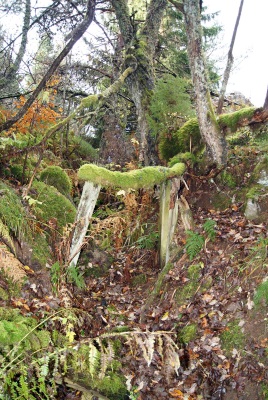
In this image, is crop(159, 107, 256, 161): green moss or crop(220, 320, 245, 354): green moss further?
crop(159, 107, 256, 161): green moss

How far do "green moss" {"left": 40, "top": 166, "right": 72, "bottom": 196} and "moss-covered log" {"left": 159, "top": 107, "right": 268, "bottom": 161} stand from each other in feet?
7.58

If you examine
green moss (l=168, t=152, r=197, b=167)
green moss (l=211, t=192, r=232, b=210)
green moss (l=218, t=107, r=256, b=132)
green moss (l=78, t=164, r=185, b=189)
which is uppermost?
green moss (l=218, t=107, r=256, b=132)

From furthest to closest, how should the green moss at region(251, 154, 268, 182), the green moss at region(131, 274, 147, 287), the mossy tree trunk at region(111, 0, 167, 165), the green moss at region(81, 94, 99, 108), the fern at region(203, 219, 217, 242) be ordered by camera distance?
the mossy tree trunk at region(111, 0, 167, 165) < the green moss at region(81, 94, 99, 108) < the green moss at region(251, 154, 268, 182) < the green moss at region(131, 274, 147, 287) < the fern at region(203, 219, 217, 242)

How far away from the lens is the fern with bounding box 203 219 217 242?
512cm

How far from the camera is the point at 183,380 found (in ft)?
11.9

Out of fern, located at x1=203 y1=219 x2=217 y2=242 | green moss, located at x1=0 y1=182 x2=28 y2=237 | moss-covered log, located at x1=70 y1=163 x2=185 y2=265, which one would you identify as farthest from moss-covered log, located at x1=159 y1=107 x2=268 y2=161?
green moss, located at x1=0 y1=182 x2=28 y2=237

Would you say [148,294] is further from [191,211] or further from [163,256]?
[191,211]

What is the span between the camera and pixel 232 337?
3891 mm

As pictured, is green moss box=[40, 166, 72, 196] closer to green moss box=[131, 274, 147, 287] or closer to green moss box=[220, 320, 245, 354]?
green moss box=[131, 274, 147, 287]

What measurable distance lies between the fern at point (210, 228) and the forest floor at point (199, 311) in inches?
3.4

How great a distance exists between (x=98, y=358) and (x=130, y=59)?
7030 millimetres

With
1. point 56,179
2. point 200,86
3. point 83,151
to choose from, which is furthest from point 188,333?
point 83,151

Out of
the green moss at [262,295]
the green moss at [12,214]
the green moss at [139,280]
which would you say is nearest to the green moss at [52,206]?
the green moss at [12,214]

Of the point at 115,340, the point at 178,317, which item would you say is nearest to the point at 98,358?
the point at 115,340
